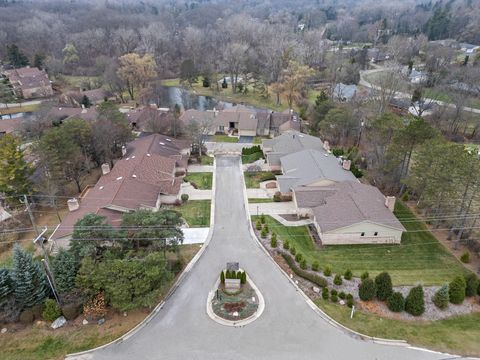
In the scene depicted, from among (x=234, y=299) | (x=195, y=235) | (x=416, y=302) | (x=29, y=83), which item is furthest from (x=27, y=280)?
(x=29, y=83)

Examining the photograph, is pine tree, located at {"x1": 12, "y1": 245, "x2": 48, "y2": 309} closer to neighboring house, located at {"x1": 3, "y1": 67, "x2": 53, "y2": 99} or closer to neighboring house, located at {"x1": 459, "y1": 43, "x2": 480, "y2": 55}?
neighboring house, located at {"x1": 3, "y1": 67, "x2": 53, "y2": 99}

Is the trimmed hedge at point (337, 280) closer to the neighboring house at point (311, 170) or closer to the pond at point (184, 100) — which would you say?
the neighboring house at point (311, 170)

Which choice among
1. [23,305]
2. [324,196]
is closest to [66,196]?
[23,305]

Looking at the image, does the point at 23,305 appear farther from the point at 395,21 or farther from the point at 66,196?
the point at 395,21

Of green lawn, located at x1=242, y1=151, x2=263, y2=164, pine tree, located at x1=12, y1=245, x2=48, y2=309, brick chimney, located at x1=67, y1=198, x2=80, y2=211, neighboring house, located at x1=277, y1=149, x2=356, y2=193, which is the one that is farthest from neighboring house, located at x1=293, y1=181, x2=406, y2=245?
pine tree, located at x1=12, y1=245, x2=48, y2=309

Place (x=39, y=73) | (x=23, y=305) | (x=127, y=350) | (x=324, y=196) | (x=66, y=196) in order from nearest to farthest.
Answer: (x=127, y=350)
(x=23, y=305)
(x=324, y=196)
(x=66, y=196)
(x=39, y=73)

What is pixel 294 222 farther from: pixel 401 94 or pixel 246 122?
pixel 401 94

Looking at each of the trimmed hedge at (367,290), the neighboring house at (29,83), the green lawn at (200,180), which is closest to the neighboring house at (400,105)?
the green lawn at (200,180)
